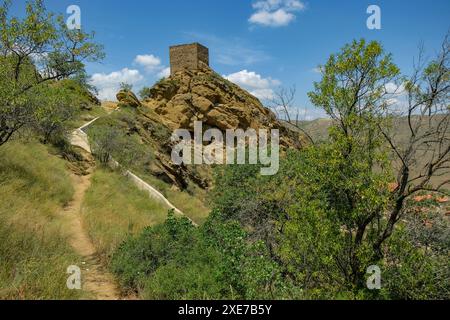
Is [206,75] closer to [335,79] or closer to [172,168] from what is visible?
[172,168]

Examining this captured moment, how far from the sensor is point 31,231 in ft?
19.7

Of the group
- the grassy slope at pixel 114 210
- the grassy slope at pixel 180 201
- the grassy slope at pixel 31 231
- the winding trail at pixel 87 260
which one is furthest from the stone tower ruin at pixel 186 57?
the winding trail at pixel 87 260

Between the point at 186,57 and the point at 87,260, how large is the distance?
1140 inches

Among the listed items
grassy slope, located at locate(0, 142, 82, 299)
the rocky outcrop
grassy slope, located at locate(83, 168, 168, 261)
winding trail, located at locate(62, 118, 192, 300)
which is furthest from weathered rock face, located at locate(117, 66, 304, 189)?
grassy slope, located at locate(0, 142, 82, 299)

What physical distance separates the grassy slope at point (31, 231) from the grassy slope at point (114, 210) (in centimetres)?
80

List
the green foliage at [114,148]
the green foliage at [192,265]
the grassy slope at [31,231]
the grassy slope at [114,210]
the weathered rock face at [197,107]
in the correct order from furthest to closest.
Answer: the weathered rock face at [197,107]
the green foliage at [114,148]
the grassy slope at [114,210]
the green foliage at [192,265]
the grassy slope at [31,231]

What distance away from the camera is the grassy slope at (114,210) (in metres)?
7.80

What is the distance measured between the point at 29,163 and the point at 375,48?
440 inches

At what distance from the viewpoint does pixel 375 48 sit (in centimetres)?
614

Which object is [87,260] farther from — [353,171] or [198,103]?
[198,103]

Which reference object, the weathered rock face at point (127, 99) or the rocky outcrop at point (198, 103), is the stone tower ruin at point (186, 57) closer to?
the rocky outcrop at point (198, 103)

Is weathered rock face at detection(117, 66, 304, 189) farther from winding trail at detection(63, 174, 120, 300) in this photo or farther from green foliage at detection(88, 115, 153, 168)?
winding trail at detection(63, 174, 120, 300)

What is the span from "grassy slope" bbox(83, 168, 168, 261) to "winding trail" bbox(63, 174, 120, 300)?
0.63ft

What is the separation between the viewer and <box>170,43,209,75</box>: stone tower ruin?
107 ft
